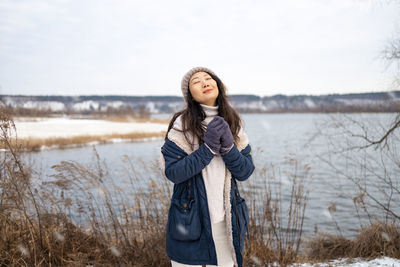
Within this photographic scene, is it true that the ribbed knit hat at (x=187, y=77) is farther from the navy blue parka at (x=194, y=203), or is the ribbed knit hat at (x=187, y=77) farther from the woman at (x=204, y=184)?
the navy blue parka at (x=194, y=203)

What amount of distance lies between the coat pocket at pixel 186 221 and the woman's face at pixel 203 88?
638 millimetres

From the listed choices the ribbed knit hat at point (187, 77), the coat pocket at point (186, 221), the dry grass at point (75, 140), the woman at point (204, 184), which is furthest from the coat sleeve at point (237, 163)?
the dry grass at point (75, 140)

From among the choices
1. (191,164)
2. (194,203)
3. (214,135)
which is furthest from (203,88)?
(194,203)

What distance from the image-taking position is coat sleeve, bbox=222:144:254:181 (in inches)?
68.9

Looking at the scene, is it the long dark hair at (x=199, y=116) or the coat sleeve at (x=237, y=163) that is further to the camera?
the long dark hair at (x=199, y=116)

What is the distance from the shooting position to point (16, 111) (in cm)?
556

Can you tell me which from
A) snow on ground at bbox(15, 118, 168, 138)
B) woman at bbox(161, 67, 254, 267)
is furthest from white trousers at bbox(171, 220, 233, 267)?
snow on ground at bbox(15, 118, 168, 138)

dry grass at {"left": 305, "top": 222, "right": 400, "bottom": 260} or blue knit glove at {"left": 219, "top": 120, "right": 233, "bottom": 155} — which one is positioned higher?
blue knit glove at {"left": 219, "top": 120, "right": 233, "bottom": 155}

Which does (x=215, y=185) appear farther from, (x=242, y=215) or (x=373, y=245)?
(x=373, y=245)

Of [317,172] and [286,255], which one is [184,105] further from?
[317,172]

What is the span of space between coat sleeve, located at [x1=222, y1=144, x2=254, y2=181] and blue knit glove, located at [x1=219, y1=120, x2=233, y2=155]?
3cm

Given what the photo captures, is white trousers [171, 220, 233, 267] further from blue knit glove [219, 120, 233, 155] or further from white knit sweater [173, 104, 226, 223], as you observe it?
blue knit glove [219, 120, 233, 155]

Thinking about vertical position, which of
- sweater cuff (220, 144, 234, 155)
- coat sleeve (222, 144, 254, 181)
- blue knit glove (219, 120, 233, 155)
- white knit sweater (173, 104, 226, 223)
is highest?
blue knit glove (219, 120, 233, 155)

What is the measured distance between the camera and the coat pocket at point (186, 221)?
1771 mm
